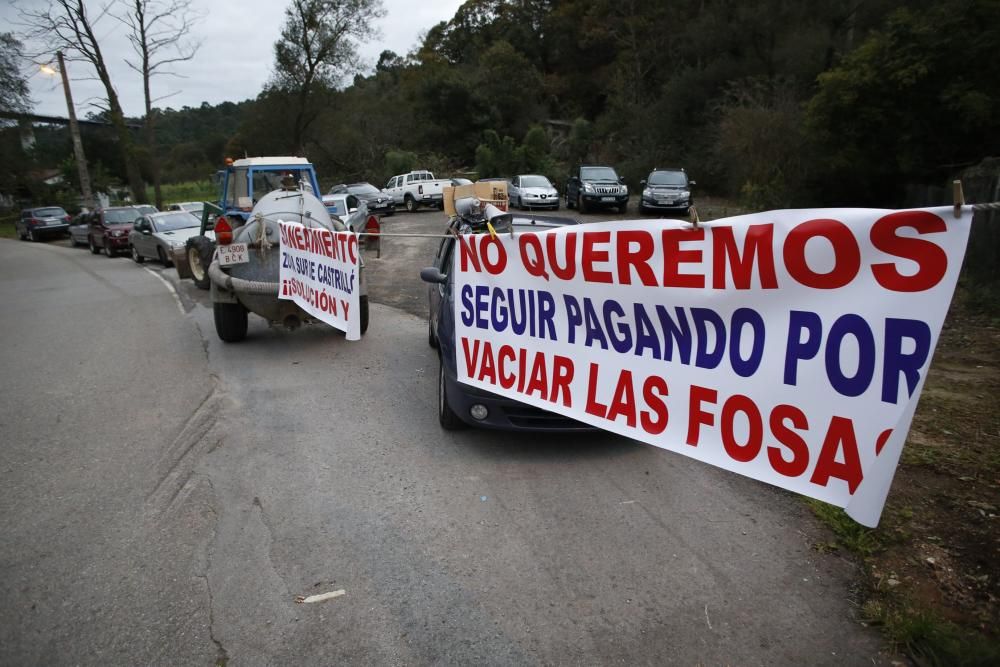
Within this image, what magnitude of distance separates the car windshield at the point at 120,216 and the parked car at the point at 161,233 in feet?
12.5

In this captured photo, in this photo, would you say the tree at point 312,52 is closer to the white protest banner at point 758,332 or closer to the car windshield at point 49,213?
the car windshield at point 49,213

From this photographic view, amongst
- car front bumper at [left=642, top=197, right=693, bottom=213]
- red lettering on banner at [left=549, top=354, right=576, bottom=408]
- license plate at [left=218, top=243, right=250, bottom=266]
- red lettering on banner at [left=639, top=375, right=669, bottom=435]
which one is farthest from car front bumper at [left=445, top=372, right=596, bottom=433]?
car front bumper at [left=642, top=197, right=693, bottom=213]

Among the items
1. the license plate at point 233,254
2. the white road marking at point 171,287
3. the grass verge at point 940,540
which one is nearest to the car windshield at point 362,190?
the white road marking at point 171,287

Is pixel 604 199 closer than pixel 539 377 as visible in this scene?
No

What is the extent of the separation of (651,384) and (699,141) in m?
31.1

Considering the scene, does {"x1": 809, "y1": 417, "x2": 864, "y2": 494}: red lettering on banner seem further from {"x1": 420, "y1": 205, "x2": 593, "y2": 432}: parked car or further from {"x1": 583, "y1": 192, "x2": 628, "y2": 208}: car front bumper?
{"x1": 583, "y1": 192, "x2": 628, "y2": 208}: car front bumper

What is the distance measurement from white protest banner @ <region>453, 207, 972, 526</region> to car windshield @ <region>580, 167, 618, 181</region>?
823 inches

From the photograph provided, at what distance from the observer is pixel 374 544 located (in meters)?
3.75

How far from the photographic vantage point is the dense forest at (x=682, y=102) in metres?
13.0

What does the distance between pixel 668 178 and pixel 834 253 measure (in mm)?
20663

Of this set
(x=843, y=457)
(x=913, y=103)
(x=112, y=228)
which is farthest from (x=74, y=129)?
(x=843, y=457)

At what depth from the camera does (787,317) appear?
2721mm

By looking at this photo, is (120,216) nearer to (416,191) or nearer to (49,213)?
(416,191)

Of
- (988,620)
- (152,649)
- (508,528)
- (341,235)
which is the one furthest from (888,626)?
(341,235)
